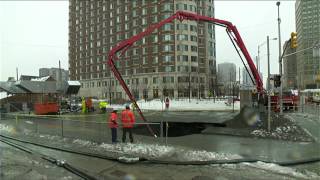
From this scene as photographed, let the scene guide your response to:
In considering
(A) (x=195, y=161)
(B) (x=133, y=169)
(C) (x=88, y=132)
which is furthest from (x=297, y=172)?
(C) (x=88, y=132)

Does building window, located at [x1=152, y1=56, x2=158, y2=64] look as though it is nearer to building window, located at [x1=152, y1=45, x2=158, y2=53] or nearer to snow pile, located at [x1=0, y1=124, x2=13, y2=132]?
building window, located at [x1=152, y1=45, x2=158, y2=53]

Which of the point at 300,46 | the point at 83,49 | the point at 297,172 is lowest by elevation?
the point at 297,172

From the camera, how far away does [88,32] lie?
372 feet

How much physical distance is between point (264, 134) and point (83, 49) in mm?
103973

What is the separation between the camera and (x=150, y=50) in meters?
93.9

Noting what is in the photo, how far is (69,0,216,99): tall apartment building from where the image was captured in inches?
3536

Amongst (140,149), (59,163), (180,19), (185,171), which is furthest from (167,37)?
(185,171)

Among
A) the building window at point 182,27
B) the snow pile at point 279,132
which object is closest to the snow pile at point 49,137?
the snow pile at point 279,132

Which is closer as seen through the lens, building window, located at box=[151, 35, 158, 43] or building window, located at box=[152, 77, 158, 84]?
building window, located at box=[152, 77, 158, 84]

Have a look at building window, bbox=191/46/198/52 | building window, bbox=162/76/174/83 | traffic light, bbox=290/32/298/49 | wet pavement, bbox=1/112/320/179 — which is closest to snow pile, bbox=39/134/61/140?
wet pavement, bbox=1/112/320/179

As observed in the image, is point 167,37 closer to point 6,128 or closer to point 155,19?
point 155,19

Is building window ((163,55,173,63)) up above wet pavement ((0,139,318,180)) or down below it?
above

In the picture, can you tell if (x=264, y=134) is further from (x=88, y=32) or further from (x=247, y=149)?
(x=88, y=32)

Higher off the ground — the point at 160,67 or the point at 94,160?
the point at 160,67
